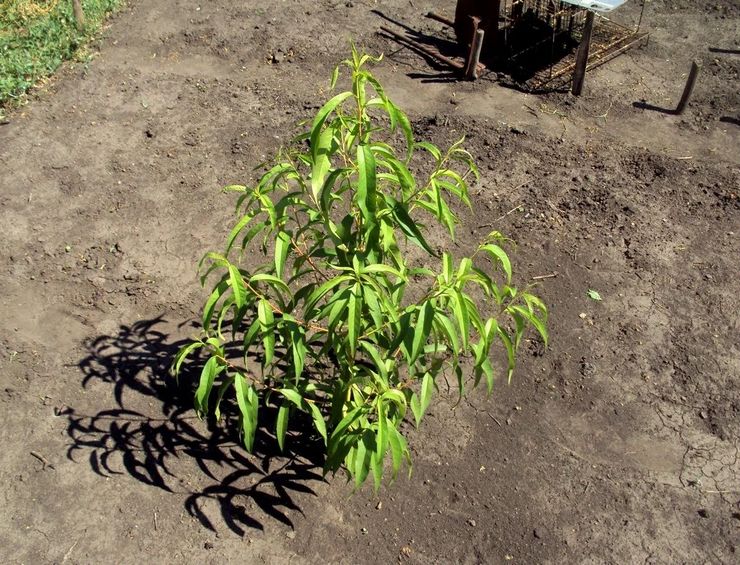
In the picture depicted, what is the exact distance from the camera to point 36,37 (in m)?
8.55

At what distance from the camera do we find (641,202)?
678 cm

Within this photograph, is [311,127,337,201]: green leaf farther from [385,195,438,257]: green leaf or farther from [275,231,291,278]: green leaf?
[275,231,291,278]: green leaf

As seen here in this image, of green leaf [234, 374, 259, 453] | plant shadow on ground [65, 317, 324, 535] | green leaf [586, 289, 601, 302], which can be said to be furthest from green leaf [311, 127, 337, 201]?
green leaf [586, 289, 601, 302]

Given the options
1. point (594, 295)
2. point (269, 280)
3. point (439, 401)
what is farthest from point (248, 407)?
point (594, 295)

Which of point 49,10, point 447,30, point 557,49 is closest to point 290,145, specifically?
point 447,30

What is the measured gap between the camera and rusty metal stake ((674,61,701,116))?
299 inches

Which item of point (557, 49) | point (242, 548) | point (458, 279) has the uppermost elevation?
point (458, 279)

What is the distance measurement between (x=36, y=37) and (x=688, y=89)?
7159 millimetres

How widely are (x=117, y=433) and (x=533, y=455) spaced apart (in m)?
2.67

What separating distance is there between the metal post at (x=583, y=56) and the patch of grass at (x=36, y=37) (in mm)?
5486

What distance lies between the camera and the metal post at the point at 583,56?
765 centimetres

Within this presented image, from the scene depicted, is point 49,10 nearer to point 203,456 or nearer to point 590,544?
point 203,456

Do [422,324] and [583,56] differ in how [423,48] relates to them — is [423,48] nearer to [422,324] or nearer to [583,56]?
[583,56]

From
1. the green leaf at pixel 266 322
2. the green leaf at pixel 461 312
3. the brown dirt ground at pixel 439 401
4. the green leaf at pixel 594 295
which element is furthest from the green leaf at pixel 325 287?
the green leaf at pixel 594 295
